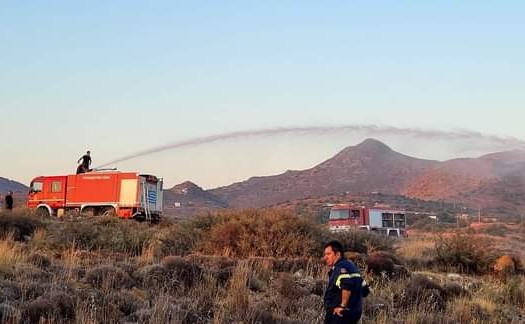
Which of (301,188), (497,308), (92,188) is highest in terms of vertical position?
(301,188)

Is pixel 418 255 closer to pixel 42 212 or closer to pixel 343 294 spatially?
pixel 343 294

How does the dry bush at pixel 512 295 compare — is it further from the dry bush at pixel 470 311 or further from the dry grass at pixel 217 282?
A: the dry bush at pixel 470 311

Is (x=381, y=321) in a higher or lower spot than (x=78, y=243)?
lower

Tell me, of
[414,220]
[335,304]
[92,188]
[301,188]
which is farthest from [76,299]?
[301,188]

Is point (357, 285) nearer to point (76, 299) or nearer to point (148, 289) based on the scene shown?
point (76, 299)

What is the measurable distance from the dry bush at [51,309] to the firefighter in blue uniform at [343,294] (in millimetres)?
3922

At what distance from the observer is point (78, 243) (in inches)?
904

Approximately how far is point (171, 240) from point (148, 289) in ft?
33.4

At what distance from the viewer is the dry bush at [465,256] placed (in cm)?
2534

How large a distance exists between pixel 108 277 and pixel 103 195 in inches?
1173

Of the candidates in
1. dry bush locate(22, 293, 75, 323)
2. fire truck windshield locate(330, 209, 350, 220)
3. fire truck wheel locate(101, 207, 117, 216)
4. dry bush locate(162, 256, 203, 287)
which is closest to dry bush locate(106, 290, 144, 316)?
dry bush locate(22, 293, 75, 323)

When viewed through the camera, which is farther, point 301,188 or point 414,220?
point 301,188

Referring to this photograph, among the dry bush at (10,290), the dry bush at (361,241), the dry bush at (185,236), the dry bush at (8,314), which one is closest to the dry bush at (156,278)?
the dry bush at (10,290)

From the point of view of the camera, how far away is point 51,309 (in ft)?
34.8
